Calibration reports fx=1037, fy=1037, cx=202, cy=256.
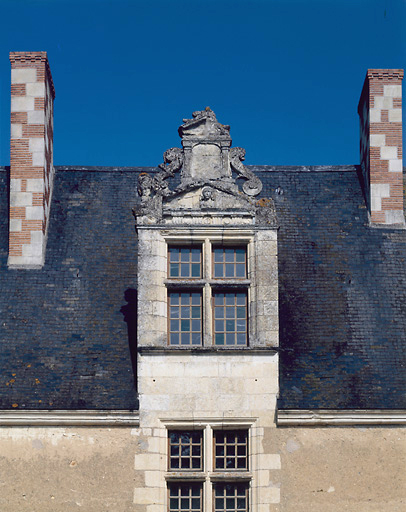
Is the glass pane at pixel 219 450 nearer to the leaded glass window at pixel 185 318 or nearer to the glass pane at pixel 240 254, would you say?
the leaded glass window at pixel 185 318

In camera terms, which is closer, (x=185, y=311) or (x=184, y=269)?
(x=185, y=311)

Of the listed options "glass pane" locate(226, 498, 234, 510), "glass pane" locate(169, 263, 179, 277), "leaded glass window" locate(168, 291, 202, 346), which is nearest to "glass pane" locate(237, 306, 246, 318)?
"leaded glass window" locate(168, 291, 202, 346)

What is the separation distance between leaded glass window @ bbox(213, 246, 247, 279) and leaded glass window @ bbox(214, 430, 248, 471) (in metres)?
2.21

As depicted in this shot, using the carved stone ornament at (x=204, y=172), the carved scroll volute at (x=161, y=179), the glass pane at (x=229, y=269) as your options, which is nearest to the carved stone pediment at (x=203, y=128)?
the carved stone ornament at (x=204, y=172)

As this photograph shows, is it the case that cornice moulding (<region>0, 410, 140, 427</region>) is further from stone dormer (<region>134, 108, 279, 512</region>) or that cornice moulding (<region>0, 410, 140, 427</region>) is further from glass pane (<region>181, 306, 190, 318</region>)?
glass pane (<region>181, 306, 190, 318</region>)

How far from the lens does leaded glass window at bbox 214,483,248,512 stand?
1388 cm

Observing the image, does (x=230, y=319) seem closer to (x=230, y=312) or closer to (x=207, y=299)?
(x=230, y=312)

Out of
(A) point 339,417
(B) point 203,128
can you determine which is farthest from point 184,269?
(A) point 339,417

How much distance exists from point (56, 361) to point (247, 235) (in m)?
3.21

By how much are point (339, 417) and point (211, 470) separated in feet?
6.09

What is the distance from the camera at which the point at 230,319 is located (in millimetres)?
14539

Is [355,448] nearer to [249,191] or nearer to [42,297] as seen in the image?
[249,191]

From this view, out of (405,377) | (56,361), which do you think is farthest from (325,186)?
(56,361)

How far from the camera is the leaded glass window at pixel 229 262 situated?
48.4ft
